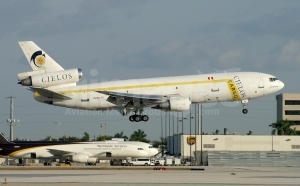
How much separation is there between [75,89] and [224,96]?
18181 mm

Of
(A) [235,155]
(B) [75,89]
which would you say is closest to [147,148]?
(A) [235,155]

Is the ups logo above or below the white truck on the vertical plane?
above

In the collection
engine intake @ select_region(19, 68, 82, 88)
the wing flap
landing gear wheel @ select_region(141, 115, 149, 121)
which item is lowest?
the wing flap

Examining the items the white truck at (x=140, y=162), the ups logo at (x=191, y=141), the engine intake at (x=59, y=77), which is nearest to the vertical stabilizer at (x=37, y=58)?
the engine intake at (x=59, y=77)

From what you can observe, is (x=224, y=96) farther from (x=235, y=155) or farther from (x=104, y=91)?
(x=235, y=155)

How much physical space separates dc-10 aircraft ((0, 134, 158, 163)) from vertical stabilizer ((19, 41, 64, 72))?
31.0 meters

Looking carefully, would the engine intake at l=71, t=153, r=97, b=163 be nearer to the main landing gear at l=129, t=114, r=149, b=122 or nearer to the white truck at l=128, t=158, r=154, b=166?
the white truck at l=128, t=158, r=154, b=166

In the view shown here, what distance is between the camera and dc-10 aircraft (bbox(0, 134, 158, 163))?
11638 centimetres

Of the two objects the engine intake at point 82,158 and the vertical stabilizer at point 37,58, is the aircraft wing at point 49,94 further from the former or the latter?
the engine intake at point 82,158

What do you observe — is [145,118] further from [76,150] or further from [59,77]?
[76,150]

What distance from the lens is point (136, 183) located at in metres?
64.2

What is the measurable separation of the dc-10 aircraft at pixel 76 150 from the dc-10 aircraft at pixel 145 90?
3054 cm

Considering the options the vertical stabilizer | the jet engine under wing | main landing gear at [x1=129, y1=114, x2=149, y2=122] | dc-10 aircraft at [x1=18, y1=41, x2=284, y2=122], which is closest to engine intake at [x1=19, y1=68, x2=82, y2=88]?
dc-10 aircraft at [x1=18, y1=41, x2=284, y2=122]

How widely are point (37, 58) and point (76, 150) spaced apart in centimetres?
3366
